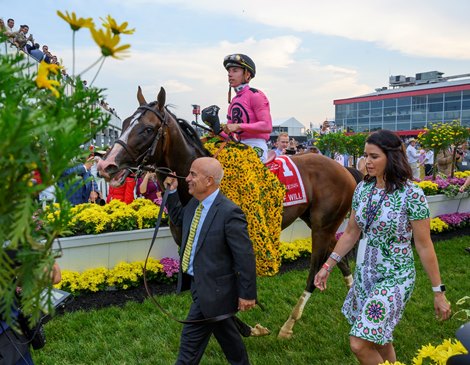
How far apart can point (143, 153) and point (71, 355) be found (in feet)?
6.88

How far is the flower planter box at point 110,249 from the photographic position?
5629 millimetres

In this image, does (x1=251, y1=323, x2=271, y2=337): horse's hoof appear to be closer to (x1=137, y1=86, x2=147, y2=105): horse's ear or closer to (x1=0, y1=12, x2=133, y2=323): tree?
(x1=137, y1=86, x2=147, y2=105): horse's ear

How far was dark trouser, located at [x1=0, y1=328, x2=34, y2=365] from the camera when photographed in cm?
206

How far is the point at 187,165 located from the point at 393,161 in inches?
76.3

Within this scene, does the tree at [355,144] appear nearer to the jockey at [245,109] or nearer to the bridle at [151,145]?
the jockey at [245,109]

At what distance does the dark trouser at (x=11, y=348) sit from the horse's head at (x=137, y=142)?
1.58 metres

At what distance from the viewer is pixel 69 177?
3.35 ft

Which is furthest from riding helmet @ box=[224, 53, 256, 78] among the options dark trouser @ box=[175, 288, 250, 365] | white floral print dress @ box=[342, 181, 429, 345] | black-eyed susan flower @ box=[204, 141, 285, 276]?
dark trouser @ box=[175, 288, 250, 365]

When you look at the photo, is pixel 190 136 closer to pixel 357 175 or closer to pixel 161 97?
pixel 161 97

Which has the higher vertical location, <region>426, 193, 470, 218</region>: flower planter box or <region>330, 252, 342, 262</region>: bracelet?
<region>330, 252, 342, 262</region>: bracelet

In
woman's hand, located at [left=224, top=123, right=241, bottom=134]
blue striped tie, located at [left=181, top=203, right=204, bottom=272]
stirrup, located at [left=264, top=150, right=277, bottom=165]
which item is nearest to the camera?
blue striped tie, located at [left=181, top=203, right=204, bottom=272]

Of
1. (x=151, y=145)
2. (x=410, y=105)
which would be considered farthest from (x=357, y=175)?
(x=410, y=105)

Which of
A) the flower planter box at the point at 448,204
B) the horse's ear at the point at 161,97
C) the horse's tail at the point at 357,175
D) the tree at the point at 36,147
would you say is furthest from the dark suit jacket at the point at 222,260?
the flower planter box at the point at 448,204

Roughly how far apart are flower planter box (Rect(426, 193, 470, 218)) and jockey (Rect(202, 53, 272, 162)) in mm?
6466
